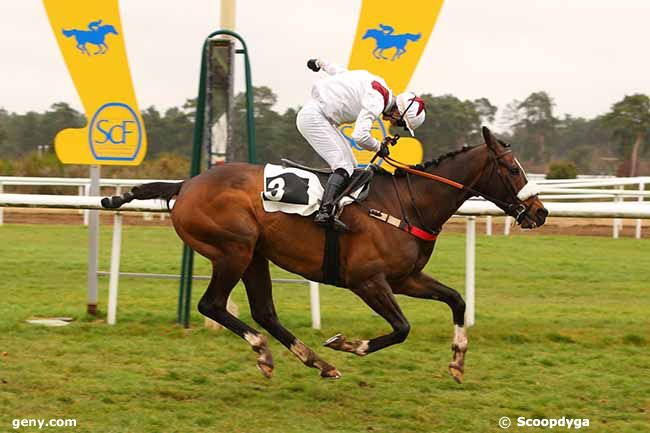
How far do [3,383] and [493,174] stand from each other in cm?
307

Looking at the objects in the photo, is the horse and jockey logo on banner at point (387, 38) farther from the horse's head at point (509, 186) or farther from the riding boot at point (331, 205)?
the riding boot at point (331, 205)

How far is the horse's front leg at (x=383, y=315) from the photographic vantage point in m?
5.11

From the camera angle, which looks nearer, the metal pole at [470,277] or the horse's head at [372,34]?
the metal pole at [470,277]

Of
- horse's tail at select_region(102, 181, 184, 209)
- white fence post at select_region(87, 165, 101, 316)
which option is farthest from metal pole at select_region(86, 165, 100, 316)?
horse's tail at select_region(102, 181, 184, 209)

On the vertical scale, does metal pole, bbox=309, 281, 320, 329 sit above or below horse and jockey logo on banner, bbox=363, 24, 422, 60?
below

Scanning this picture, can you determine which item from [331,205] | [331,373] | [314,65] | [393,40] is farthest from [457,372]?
[393,40]

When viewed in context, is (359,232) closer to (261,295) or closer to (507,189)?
(261,295)

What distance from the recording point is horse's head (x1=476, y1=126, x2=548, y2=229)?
212 inches

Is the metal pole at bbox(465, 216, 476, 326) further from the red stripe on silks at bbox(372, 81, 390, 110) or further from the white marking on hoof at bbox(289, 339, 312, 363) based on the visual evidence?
the white marking on hoof at bbox(289, 339, 312, 363)

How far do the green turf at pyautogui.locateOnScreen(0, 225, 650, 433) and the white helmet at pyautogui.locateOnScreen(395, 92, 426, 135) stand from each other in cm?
154

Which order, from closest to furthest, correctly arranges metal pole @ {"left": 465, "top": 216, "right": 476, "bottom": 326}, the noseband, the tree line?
the noseband
metal pole @ {"left": 465, "top": 216, "right": 476, "bottom": 326}
the tree line

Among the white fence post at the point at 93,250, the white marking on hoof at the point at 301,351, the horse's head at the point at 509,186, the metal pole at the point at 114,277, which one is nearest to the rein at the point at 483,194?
the horse's head at the point at 509,186

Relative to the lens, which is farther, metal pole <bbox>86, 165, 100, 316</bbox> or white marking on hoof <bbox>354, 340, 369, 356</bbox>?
metal pole <bbox>86, 165, 100, 316</bbox>

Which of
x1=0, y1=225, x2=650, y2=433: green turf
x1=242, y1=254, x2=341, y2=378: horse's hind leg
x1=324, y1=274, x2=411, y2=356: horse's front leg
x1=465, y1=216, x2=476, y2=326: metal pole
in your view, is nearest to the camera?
x1=0, y1=225, x2=650, y2=433: green turf
